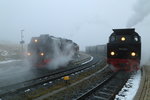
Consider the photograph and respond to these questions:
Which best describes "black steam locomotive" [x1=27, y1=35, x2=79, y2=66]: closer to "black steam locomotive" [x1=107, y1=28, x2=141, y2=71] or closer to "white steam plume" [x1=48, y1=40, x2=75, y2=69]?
"white steam plume" [x1=48, y1=40, x2=75, y2=69]

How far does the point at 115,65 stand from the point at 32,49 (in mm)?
7859

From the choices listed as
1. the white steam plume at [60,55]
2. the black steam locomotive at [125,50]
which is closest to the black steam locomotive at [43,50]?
the white steam plume at [60,55]

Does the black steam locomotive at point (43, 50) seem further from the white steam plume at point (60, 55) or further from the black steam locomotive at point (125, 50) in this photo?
the black steam locomotive at point (125, 50)

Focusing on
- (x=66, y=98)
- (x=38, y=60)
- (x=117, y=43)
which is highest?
(x=117, y=43)

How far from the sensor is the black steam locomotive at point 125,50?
15117mm

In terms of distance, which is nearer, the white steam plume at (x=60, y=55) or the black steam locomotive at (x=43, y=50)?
the black steam locomotive at (x=43, y=50)

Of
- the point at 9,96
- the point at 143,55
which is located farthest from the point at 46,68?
Answer: the point at 143,55

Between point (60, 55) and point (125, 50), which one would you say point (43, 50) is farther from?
point (125, 50)

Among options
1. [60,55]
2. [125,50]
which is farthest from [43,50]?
[125,50]

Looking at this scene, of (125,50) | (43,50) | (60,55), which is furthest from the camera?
(60,55)

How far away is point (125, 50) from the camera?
15.4m

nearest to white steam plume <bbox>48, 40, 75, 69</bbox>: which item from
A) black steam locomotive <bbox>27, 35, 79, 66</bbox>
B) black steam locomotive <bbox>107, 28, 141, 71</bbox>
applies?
black steam locomotive <bbox>27, 35, 79, 66</bbox>

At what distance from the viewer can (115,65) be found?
51.8 ft

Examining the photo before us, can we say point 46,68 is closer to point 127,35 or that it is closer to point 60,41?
point 60,41
